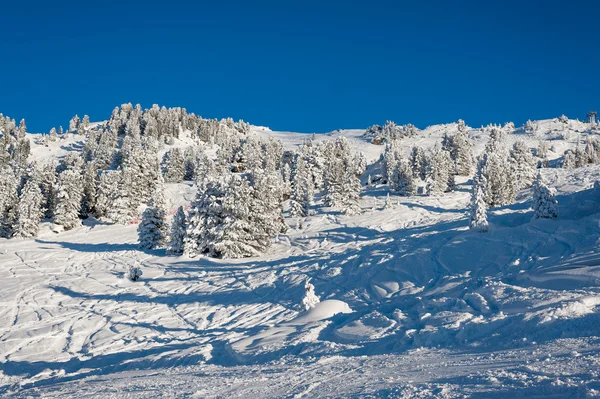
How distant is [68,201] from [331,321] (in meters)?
51.5

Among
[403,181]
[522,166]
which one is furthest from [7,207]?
[522,166]

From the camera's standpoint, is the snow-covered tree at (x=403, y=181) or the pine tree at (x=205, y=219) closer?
the pine tree at (x=205, y=219)

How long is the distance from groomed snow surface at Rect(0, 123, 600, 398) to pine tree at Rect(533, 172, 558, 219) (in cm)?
72

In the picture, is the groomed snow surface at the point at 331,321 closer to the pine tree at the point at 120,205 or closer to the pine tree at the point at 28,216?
the pine tree at the point at 28,216

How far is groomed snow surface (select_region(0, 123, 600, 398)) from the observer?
8078 mm

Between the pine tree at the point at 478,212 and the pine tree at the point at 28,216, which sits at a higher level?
the pine tree at the point at 28,216

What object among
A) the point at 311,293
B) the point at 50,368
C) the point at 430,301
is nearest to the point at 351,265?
the point at 311,293

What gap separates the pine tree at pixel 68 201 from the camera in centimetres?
5494

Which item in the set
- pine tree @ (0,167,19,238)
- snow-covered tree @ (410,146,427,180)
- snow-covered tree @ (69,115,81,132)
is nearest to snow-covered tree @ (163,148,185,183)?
pine tree @ (0,167,19,238)

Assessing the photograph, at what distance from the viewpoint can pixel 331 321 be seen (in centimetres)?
1455

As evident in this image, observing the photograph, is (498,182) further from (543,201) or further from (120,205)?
(120,205)

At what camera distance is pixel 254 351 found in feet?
41.3

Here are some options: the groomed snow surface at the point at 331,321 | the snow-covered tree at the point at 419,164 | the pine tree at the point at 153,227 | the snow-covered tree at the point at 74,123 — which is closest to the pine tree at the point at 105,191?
the pine tree at the point at 153,227

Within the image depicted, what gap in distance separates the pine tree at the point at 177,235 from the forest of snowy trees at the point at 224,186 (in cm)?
8
